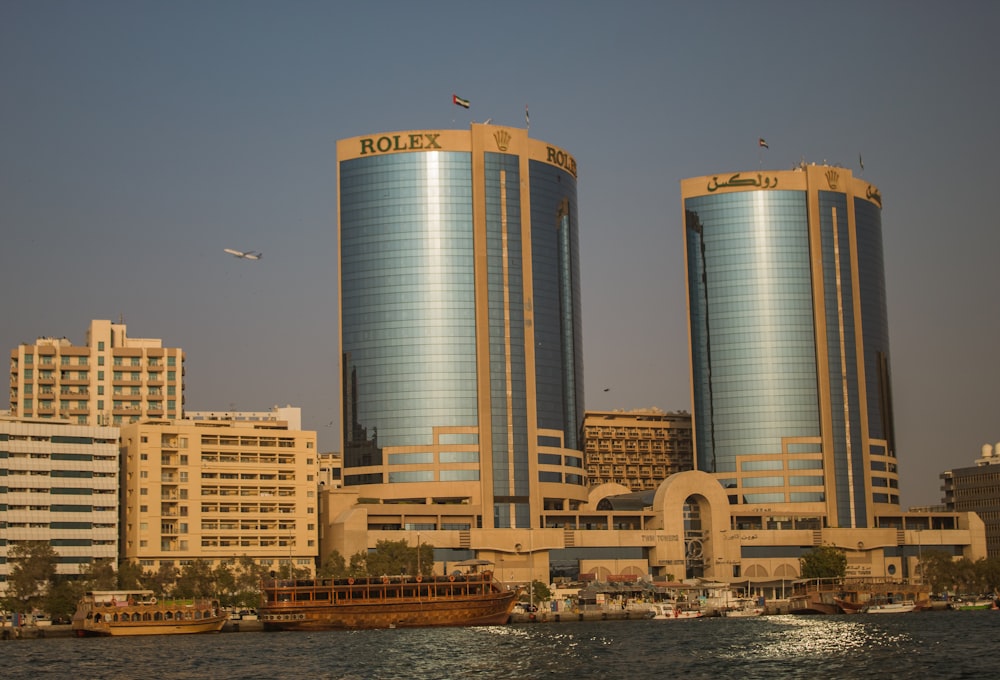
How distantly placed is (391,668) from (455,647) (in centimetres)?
2673

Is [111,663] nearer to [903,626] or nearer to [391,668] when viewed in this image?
[391,668]

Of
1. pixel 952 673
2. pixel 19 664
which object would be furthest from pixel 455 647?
pixel 952 673

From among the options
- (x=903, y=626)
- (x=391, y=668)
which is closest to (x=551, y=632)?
(x=903, y=626)

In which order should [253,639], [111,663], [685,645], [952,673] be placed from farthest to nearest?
1. [253,639]
2. [685,645]
3. [111,663]
4. [952,673]

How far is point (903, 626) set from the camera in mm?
198250

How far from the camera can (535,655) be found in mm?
156125

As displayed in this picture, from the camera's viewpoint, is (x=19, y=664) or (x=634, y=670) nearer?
(x=634, y=670)

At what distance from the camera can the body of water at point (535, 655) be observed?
449ft

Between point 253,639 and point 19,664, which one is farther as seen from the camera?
point 253,639

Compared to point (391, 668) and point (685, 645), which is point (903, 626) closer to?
point (685, 645)

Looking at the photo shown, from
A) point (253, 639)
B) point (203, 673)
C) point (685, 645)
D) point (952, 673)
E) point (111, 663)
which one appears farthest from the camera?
point (253, 639)

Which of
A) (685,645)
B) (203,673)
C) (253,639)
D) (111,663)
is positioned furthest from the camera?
(253,639)

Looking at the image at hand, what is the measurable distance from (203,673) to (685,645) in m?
56.6

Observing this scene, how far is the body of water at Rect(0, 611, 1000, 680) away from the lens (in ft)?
449
